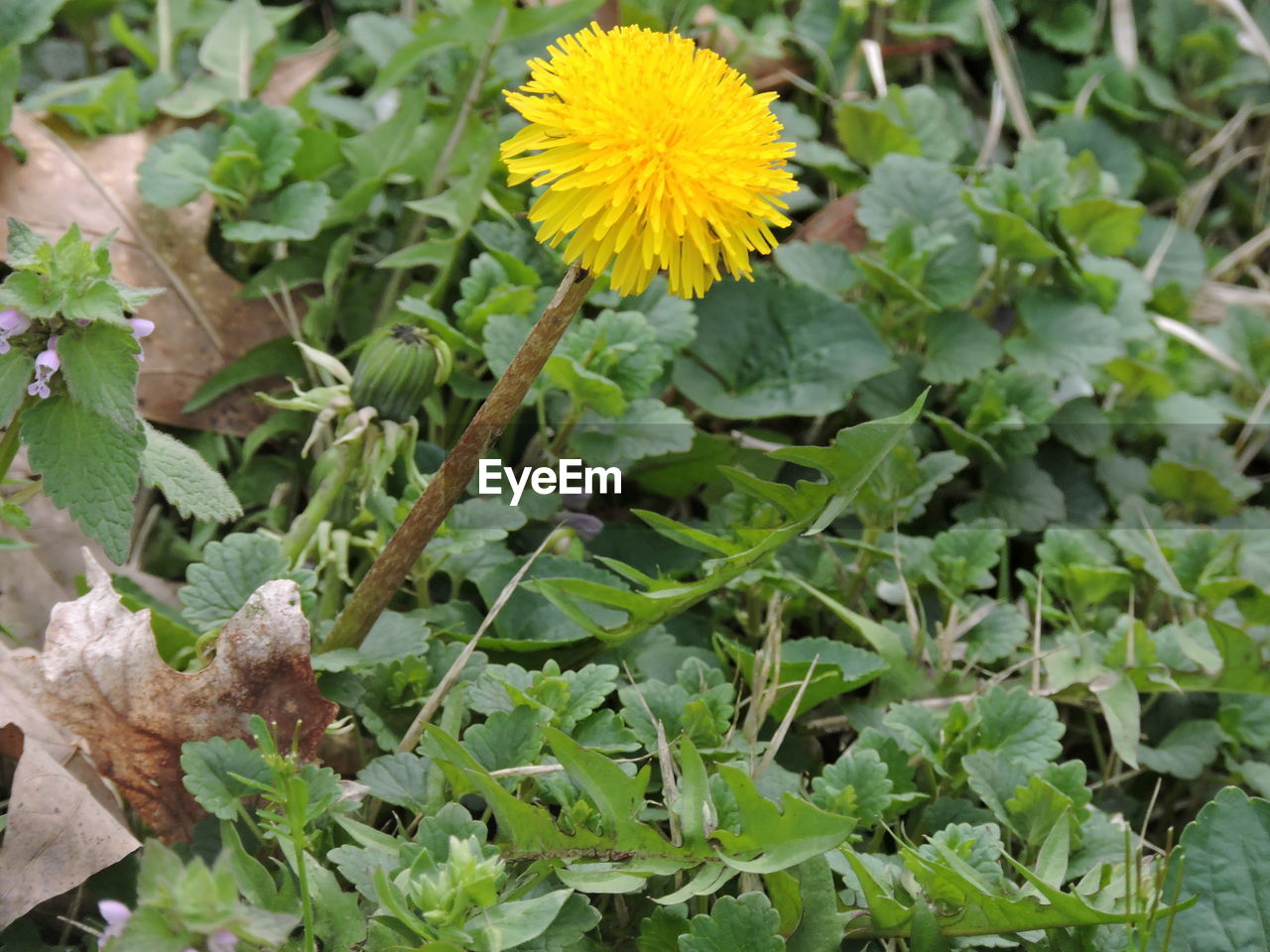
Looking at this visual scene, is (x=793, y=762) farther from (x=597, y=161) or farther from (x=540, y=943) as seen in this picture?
(x=597, y=161)

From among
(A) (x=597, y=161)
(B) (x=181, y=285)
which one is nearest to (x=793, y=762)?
(A) (x=597, y=161)

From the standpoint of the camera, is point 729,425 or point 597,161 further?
point 729,425

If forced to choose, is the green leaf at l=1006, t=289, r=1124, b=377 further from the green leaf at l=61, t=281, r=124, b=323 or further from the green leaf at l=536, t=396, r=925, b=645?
the green leaf at l=61, t=281, r=124, b=323

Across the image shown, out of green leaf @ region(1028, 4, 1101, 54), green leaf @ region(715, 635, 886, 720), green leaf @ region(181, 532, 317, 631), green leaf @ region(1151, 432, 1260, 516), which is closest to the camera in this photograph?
green leaf @ region(181, 532, 317, 631)

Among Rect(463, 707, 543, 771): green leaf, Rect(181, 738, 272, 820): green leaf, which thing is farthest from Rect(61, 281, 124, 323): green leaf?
Rect(463, 707, 543, 771): green leaf

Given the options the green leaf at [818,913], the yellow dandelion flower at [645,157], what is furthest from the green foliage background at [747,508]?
the yellow dandelion flower at [645,157]

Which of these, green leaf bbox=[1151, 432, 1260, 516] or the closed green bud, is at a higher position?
the closed green bud

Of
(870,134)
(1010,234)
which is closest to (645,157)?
(1010,234)
